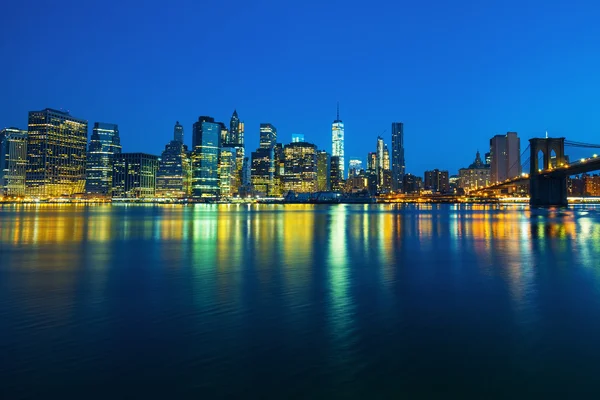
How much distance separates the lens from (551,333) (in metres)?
10.6

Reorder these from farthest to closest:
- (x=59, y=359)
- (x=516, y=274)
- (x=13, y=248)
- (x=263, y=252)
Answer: (x=13, y=248) < (x=263, y=252) < (x=516, y=274) < (x=59, y=359)

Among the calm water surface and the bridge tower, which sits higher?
the bridge tower

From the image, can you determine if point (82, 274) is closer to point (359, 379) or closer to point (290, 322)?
point (290, 322)

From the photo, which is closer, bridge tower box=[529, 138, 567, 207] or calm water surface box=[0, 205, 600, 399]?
calm water surface box=[0, 205, 600, 399]

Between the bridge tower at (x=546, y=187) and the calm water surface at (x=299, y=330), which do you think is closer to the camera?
the calm water surface at (x=299, y=330)

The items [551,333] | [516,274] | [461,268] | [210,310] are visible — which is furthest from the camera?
[461,268]

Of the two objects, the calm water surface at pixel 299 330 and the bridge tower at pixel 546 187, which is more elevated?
the bridge tower at pixel 546 187

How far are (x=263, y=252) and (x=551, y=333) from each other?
17.8 m

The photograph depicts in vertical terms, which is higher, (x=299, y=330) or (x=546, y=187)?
(x=546, y=187)

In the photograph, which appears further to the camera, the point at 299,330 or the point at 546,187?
the point at 546,187

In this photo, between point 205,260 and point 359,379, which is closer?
point 359,379

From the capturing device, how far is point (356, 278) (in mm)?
17891

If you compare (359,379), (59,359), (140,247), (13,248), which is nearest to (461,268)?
(359,379)

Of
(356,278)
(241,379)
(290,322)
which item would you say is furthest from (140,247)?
(241,379)
